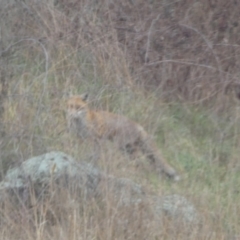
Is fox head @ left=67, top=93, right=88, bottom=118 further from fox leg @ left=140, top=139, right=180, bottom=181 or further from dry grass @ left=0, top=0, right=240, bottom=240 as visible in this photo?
fox leg @ left=140, top=139, right=180, bottom=181

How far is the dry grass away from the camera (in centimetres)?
608

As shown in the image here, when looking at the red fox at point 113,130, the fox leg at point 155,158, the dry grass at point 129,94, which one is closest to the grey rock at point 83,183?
the dry grass at point 129,94

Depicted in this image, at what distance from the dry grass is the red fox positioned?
0.14 m

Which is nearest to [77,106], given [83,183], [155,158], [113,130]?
[113,130]

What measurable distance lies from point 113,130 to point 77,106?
0.63 meters

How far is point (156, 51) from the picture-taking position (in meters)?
9.25

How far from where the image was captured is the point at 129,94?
8.36 meters

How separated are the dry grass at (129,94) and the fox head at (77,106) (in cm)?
11

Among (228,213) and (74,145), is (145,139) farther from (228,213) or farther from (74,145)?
(228,213)

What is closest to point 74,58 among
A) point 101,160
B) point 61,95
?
point 61,95

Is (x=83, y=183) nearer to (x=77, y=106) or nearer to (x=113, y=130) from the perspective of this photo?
(x=113, y=130)

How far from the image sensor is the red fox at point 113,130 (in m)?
7.14

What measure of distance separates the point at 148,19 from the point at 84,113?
202 cm

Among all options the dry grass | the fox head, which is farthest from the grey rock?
the fox head
